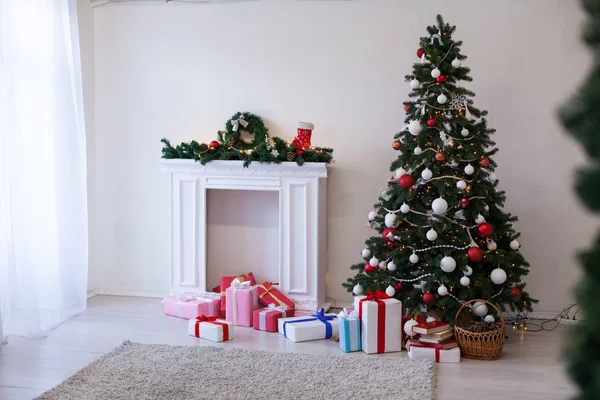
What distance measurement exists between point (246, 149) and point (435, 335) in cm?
208

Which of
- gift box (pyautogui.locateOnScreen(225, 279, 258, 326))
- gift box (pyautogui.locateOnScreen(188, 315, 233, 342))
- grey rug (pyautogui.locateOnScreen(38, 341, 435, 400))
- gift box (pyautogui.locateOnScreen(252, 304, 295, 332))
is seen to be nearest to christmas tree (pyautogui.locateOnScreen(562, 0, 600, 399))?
grey rug (pyautogui.locateOnScreen(38, 341, 435, 400))

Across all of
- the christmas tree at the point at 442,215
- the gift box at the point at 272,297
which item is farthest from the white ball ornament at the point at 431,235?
the gift box at the point at 272,297

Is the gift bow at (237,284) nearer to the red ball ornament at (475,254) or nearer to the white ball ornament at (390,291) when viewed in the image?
the white ball ornament at (390,291)

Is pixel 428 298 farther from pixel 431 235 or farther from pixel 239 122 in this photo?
pixel 239 122

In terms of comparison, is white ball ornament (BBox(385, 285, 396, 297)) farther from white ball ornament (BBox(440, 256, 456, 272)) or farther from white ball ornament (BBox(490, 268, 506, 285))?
white ball ornament (BBox(490, 268, 506, 285))

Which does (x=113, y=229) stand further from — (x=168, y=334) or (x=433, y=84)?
(x=433, y=84)

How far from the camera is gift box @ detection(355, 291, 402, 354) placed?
12.4 ft

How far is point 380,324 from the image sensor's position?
381cm

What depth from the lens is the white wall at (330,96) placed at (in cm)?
470

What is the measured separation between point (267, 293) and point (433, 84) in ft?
6.22

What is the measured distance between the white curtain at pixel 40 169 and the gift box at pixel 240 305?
44.3 inches

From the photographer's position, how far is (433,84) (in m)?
4.08

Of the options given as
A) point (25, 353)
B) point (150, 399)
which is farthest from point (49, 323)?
point (150, 399)

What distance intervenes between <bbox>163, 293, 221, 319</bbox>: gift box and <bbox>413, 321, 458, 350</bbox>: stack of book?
156 cm
